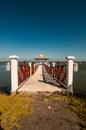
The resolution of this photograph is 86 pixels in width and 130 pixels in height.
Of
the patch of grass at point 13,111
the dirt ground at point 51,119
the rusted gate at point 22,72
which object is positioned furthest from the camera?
the rusted gate at point 22,72

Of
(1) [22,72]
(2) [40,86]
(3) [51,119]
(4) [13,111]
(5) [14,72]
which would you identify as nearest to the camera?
(3) [51,119]

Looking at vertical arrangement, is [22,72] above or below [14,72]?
below

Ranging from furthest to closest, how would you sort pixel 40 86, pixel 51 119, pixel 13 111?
pixel 40 86 < pixel 13 111 < pixel 51 119

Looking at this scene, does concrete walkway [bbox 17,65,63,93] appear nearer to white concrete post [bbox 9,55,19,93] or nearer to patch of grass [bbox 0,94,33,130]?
white concrete post [bbox 9,55,19,93]

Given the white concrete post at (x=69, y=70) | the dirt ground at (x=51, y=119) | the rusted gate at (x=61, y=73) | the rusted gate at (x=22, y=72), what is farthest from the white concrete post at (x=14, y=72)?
the rusted gate at (x=61, y=73)

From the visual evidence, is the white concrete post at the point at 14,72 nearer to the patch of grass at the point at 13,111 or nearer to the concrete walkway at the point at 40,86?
the concrete walkway at the point at 40,86

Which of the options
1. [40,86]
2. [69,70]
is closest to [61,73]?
[40,86]

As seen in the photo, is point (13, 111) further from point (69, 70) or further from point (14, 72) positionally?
point (69, 70)

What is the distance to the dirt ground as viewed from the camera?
3.14m

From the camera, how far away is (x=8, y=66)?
6.13 metres

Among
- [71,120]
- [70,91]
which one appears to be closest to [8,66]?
[70,91]

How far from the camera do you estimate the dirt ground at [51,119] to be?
3145 mm

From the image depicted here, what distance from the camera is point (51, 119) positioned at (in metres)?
3.52

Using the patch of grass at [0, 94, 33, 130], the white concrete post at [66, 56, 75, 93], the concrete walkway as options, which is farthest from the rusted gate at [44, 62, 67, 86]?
the patch of grass at [0, 94, 33, 130]
